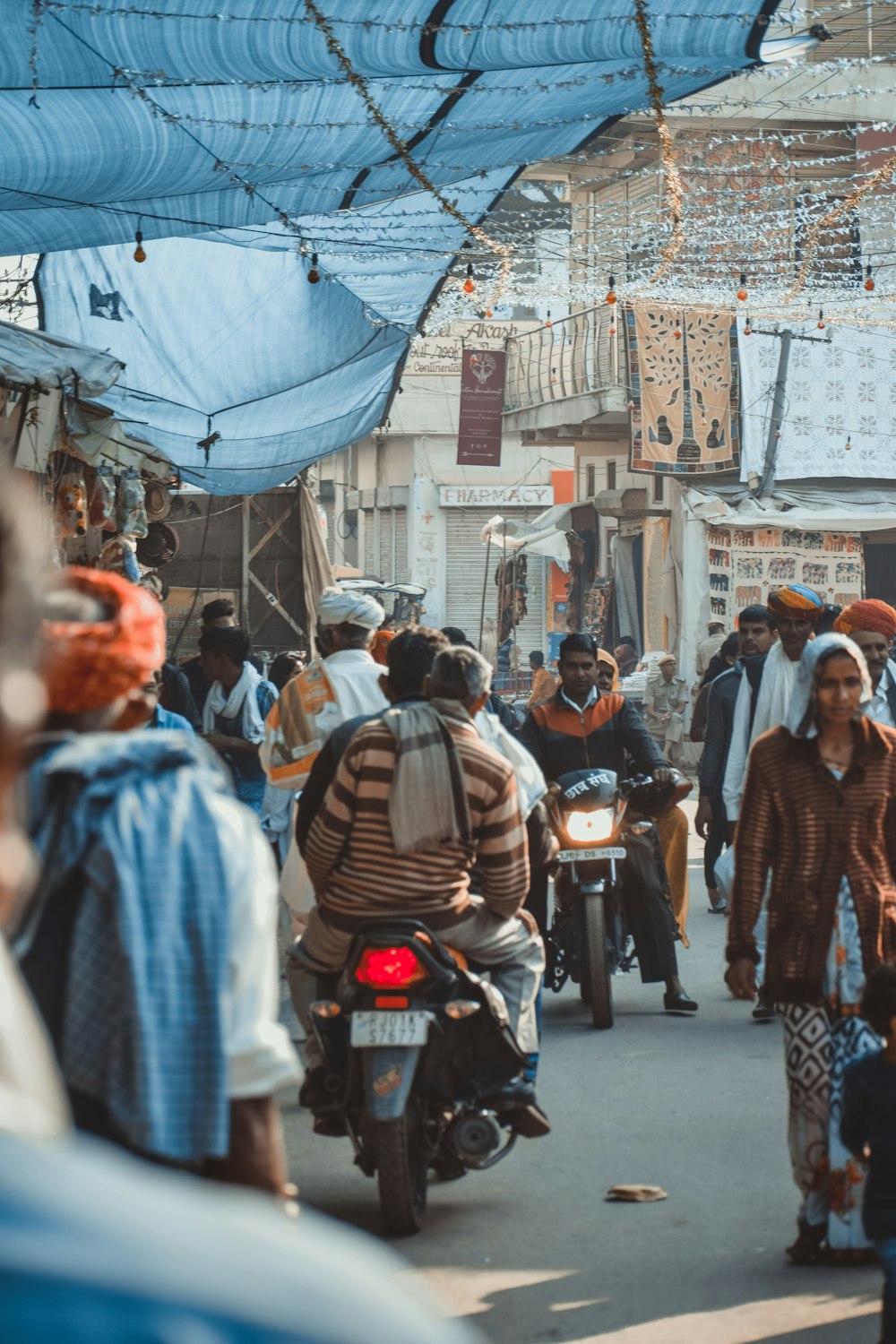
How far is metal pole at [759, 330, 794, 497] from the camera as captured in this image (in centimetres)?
2420

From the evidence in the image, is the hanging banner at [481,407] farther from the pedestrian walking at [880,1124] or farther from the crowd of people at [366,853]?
the pedestrian walking at [880,1124]

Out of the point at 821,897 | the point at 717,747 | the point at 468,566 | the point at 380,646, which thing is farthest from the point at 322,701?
the point at 468,566

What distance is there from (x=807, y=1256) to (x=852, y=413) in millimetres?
21224

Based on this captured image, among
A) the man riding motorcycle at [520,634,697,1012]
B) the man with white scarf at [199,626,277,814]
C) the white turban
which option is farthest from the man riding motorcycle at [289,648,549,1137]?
the man with white scarf at [199,626,277,814]

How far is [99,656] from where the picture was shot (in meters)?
2.56

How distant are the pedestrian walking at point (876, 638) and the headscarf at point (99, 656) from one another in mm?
5005

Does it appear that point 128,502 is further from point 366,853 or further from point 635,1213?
point 635,1213

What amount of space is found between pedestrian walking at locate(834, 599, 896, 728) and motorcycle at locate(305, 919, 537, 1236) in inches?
108

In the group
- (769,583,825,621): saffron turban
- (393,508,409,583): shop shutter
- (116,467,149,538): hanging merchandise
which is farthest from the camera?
(393,508,409,583): shop shutter

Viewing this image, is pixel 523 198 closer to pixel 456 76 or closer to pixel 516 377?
pixel 516 377

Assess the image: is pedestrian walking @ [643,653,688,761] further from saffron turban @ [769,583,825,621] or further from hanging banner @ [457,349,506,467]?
saffron turban @ [769,583,825,621]

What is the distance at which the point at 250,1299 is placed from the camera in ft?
2.69

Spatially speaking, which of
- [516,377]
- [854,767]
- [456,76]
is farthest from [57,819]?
[516,377]

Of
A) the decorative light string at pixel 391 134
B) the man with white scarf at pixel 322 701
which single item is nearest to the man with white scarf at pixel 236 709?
the man with white scarf at pixel 322 701
